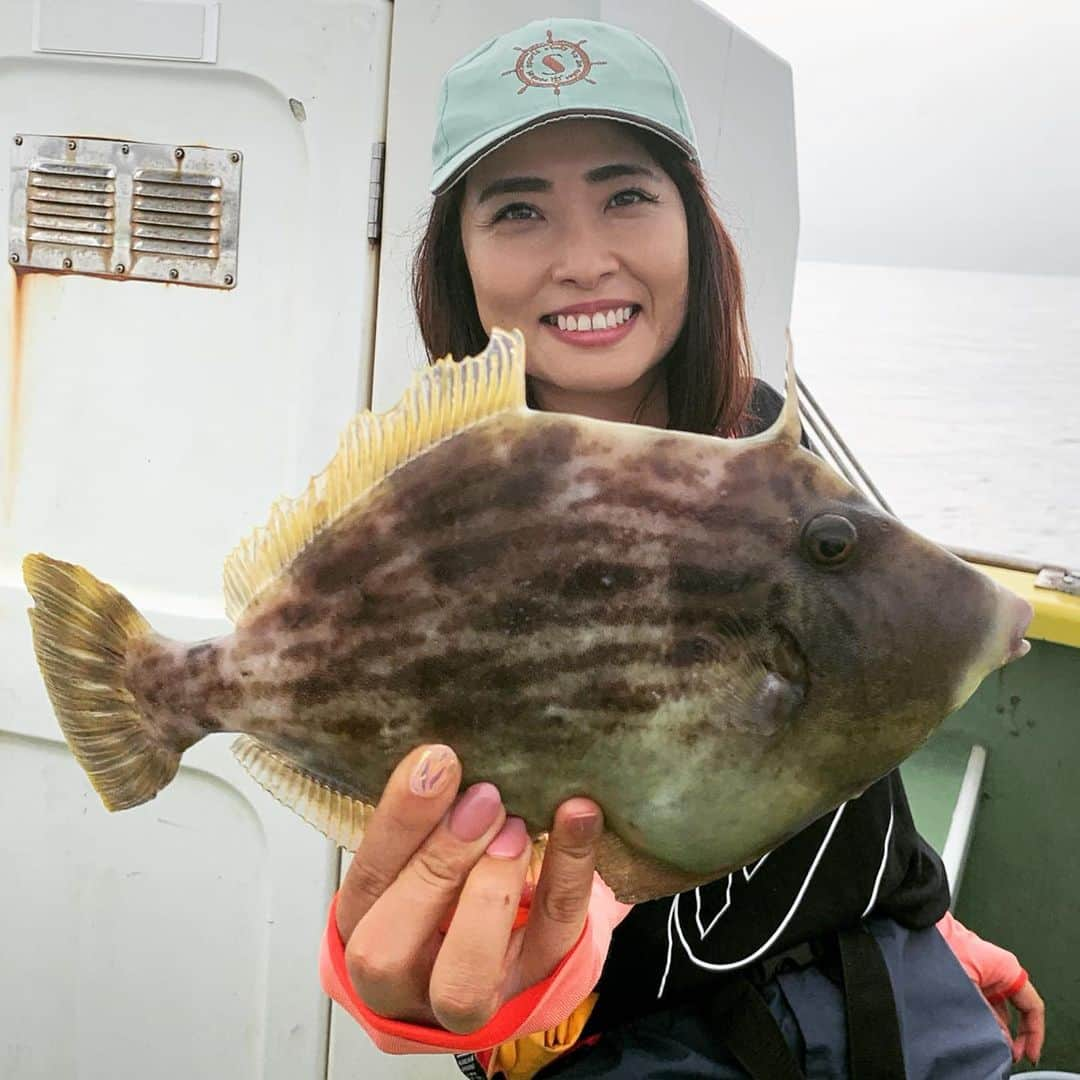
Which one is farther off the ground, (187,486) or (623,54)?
(623,54)

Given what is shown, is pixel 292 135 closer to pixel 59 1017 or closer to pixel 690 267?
pixel 690 267

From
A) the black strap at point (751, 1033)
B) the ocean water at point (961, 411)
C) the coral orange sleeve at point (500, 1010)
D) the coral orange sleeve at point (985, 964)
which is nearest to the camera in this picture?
the coral orange sleeve at point (500, 1010)

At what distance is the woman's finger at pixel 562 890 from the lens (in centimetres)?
77

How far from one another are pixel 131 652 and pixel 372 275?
0.70 m

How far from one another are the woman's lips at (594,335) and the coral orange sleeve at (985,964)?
90cm

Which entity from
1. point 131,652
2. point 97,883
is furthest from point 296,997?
point 131,652

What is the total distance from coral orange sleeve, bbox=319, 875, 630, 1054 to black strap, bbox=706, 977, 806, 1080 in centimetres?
29

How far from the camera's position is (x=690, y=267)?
47.8 inches

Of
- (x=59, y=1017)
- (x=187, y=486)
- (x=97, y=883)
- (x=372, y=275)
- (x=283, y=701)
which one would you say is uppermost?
(x=372, y=275)

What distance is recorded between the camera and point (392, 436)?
0.77 m

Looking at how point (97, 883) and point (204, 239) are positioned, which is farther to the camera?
point (97, 883)

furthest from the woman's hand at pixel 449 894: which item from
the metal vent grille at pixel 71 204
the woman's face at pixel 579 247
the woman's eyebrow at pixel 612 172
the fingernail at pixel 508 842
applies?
the metal vent grille at pixel 71 204

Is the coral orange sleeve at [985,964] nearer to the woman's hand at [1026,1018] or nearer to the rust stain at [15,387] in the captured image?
the woman's hand at [1026,1018]

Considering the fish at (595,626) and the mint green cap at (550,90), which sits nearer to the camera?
the fish at (595,626)
